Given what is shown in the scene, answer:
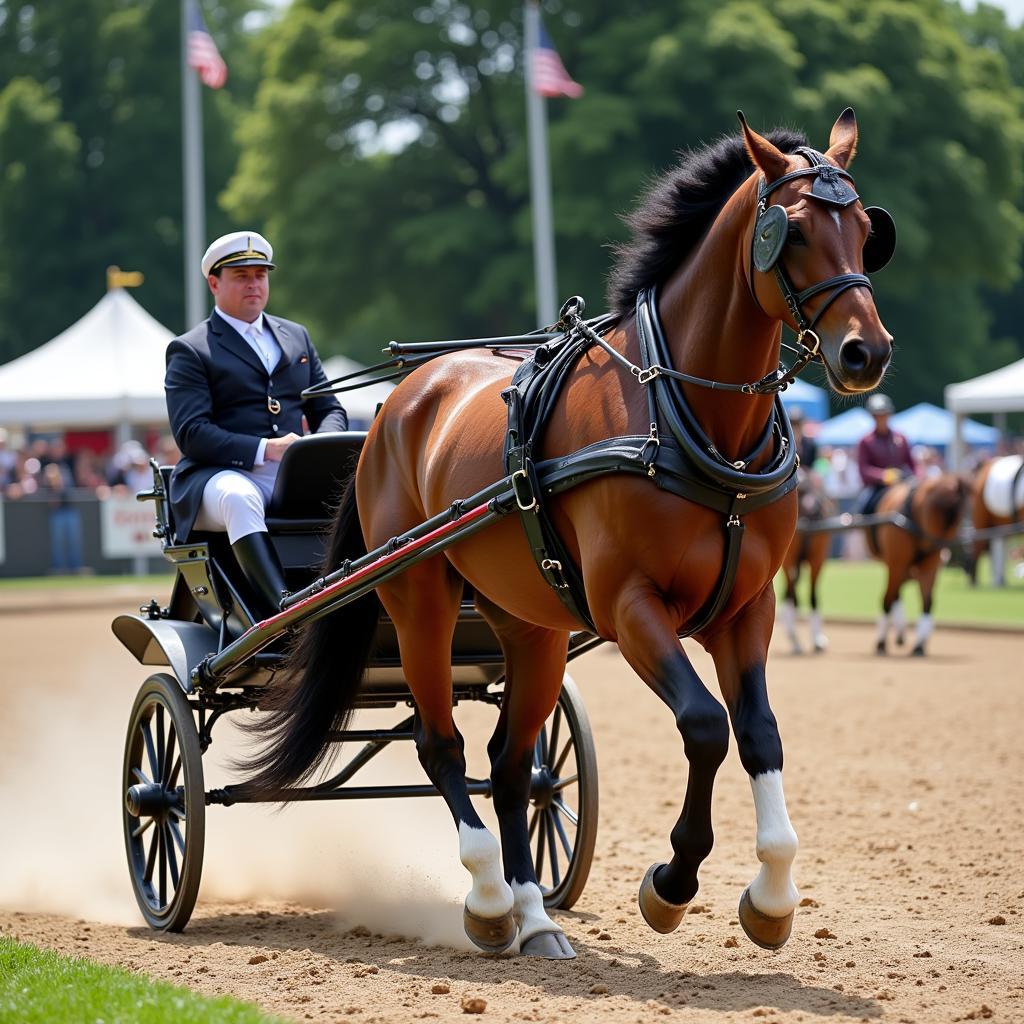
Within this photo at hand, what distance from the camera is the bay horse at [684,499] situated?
4.26m

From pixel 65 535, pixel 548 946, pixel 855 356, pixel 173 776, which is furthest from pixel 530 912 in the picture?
pixel 65 535

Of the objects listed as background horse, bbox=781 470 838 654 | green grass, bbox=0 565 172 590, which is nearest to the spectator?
green grass, bbox=0 565 172 590

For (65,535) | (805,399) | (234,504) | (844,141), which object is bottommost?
(65,535)

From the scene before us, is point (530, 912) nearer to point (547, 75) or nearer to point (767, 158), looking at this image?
point (767, 158)

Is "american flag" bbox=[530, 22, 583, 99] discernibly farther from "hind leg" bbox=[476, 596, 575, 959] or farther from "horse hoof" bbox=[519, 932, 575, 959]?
"horse hoof" bbox=[519, 932, 575, 959]

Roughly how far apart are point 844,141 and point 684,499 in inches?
43.3

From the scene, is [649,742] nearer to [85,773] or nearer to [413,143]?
[85,773]

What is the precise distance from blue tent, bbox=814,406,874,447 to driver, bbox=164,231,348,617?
1117 inches

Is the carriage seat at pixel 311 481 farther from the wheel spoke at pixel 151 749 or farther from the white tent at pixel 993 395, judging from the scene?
the white tent at pixel 993 395

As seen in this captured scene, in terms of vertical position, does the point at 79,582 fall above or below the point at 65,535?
below

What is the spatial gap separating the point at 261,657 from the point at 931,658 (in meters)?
10.0

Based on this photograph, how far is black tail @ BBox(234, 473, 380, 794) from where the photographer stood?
5.84m

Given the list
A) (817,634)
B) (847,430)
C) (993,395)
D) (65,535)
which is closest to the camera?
(817,634)

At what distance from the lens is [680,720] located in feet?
14.3
